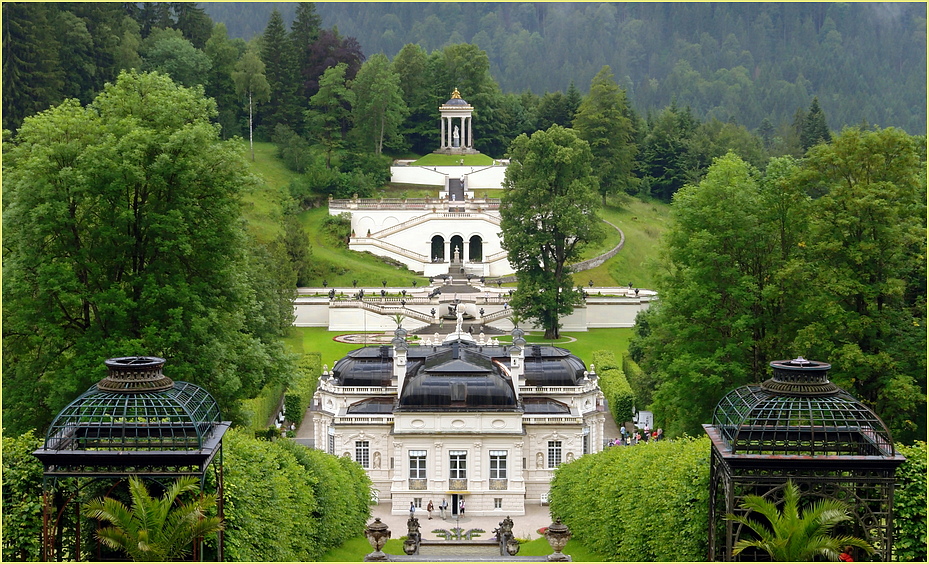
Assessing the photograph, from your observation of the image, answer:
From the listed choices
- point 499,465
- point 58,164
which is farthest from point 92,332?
point 499,465

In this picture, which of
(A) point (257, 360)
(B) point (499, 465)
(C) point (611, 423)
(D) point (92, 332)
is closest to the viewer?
(D) point (92, 332)

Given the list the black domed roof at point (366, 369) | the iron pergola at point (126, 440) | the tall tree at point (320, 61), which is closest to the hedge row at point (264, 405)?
the black domed roof at point (366, 369)

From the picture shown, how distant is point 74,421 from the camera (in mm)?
29406

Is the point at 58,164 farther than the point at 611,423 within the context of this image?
No

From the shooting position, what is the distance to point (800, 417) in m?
28.0

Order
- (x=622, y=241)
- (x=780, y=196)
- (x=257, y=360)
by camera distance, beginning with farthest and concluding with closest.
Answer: (x=622, y=241) → (x=780, y=196) → (x=257, y=360)

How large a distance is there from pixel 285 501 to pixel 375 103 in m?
91.4

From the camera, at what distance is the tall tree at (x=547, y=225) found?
85875mm

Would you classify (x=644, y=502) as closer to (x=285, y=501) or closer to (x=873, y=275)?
(x=285, y=501)

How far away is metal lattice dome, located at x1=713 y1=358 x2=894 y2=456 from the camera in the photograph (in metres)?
27.8

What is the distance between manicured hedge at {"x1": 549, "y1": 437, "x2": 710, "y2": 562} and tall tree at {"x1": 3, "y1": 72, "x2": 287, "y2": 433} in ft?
36.5

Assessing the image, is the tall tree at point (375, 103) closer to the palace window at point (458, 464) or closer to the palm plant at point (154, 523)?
the palace window at point (458, 464)

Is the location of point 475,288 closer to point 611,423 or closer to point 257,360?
point 611,423

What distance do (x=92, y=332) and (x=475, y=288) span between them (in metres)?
55.6
